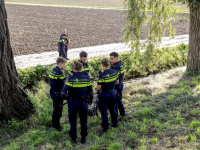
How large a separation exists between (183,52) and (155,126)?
32.5 ft

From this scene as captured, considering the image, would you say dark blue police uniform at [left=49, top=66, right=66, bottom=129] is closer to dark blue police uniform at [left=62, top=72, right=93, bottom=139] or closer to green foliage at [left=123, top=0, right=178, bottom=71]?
dark blue police uniform at [left=62, top=72, right=93, bottom=139]

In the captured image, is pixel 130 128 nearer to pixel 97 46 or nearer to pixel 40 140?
pixel 40 140

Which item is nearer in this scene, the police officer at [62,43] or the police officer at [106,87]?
the police officer at [106,87]

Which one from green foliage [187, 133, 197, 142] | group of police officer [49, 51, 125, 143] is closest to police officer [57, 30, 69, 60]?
group of police officer [49, 51, 125, 143]

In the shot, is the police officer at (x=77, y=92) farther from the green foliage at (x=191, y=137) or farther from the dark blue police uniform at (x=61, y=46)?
the dark blue police uniform at (x=61, y=46)

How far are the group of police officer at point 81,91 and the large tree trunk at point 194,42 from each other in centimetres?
592

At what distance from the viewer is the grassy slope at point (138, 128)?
5375 millimetres

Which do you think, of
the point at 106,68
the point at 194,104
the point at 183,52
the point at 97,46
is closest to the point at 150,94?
the point at 194,104

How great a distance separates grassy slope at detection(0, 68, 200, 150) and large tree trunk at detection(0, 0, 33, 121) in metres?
0.33

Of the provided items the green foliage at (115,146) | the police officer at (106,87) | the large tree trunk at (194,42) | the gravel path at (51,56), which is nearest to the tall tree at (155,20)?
the large tree trunk at (194,42)

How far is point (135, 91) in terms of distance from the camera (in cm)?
935

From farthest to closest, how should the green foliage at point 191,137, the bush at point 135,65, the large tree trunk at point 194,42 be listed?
the large tree trunk at point 194,42
the bush at point 135,65
the green foliage at point 191,137

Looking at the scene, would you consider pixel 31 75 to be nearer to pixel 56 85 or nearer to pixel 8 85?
pixel 8 85

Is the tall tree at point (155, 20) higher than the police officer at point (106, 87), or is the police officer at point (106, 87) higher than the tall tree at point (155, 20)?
the tall tree at point (155, 20)
